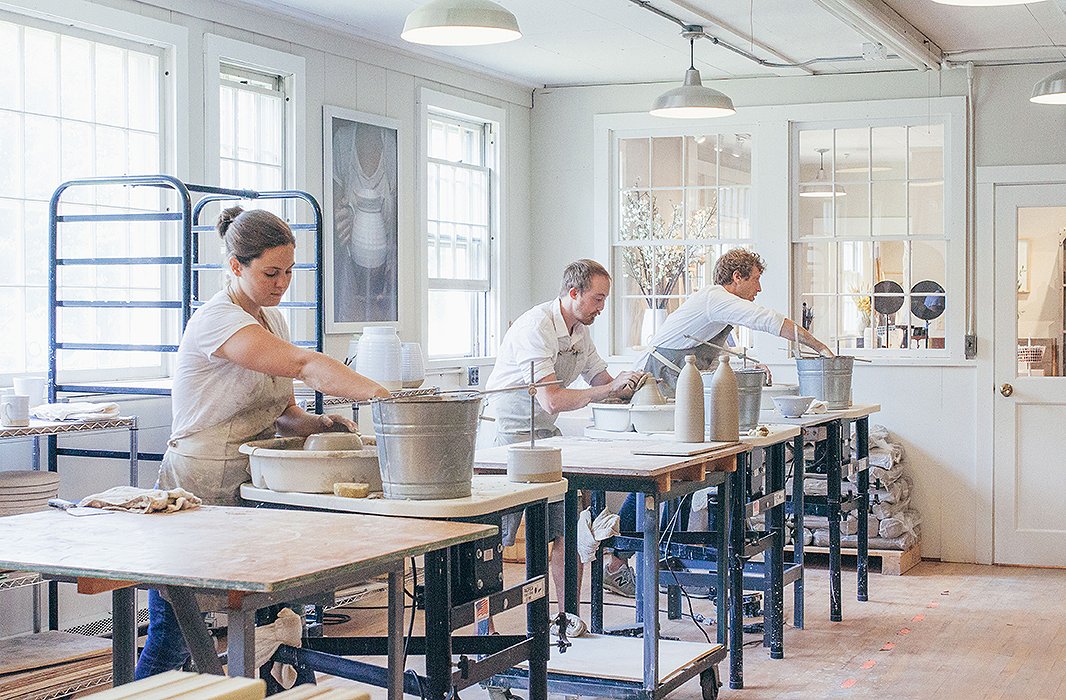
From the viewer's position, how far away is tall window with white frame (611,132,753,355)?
826 cm

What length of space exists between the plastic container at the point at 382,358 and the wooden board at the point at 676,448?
63.5 inches

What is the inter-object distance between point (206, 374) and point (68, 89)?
7.39ft

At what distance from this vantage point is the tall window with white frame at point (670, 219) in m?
8.26

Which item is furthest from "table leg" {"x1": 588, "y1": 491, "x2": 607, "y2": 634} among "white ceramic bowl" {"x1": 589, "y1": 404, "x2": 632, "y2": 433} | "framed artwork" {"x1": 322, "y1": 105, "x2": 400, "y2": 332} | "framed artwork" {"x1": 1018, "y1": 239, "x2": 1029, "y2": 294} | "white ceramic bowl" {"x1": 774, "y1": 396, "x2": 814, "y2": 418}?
"framed artwork" {"x1": 1018, "y1": 239, "x2": 1029, "y2": 294}

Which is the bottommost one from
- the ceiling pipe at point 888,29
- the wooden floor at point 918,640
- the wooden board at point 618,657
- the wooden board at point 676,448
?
the wooden floor at point 918,640

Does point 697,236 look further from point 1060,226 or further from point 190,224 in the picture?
point 190,224

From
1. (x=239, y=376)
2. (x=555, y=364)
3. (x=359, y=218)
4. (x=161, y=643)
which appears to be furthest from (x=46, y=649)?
(x=359, y=218)

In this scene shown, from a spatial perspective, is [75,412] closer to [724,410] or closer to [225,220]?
[225,220]

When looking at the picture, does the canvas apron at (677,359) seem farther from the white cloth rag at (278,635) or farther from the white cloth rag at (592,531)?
the white cloth rag at (278,635)

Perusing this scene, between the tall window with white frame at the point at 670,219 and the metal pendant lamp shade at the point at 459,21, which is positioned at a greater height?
the metal pendant lamp shade at the point at 459,21

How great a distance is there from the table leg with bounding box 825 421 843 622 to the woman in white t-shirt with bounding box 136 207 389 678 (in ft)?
10.1

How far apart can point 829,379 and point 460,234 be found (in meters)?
2.60

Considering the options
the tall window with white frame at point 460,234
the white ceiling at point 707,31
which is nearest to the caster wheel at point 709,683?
the white ceiling at point 707,31

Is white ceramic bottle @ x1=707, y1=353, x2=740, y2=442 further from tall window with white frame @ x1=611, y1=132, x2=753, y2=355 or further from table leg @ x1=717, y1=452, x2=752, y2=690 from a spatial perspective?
tall window with white frame @ x1=611, y1=132, x2=753, y2=355
